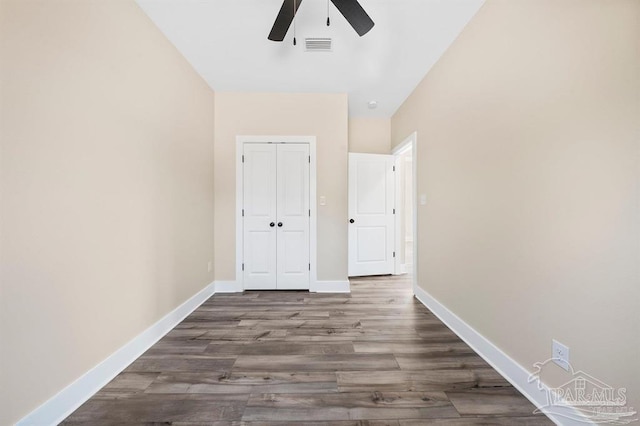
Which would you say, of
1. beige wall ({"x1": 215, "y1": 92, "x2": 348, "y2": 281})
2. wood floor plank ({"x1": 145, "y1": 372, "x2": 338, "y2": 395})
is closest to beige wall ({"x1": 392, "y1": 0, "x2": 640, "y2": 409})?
wood floor plank ({"x1": 145, "y1": 372, "x2": 338, "y2": 395})

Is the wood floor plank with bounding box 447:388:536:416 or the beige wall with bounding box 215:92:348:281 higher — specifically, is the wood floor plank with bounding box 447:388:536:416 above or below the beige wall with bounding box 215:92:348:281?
below

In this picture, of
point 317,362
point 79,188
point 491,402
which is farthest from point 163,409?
point 491,402

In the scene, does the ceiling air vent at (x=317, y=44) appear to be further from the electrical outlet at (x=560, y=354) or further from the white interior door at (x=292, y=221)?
the electrical outlet at (x=560, y=354)

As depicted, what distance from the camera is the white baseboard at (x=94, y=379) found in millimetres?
1229

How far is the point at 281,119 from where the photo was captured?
333 centimetres

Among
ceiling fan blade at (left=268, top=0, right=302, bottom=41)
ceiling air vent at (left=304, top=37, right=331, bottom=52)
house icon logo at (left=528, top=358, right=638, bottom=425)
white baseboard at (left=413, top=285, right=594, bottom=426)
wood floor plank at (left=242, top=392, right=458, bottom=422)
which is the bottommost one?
wood floor plank at (left=242, top=392, right=458, bottom=422)

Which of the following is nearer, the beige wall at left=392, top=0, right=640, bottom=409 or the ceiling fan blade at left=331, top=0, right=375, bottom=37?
the beige wall at left=392, top=0, right=640, bottom=409

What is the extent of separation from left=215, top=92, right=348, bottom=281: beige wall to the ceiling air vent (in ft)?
3.04

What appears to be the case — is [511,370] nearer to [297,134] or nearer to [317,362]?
[317,362]

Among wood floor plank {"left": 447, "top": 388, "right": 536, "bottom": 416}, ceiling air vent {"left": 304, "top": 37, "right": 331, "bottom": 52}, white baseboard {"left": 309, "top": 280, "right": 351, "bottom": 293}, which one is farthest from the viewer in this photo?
white baseboard {"left": 309, "top": 280, "right": 351, "bottom": 293}

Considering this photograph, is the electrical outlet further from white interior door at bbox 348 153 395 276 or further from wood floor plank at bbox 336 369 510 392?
white interior door at bbox 348 153 395 276

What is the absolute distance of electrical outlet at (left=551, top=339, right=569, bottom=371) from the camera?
49.9 inches

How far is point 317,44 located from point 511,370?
2996 millimetres

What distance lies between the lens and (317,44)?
90.5 inches
